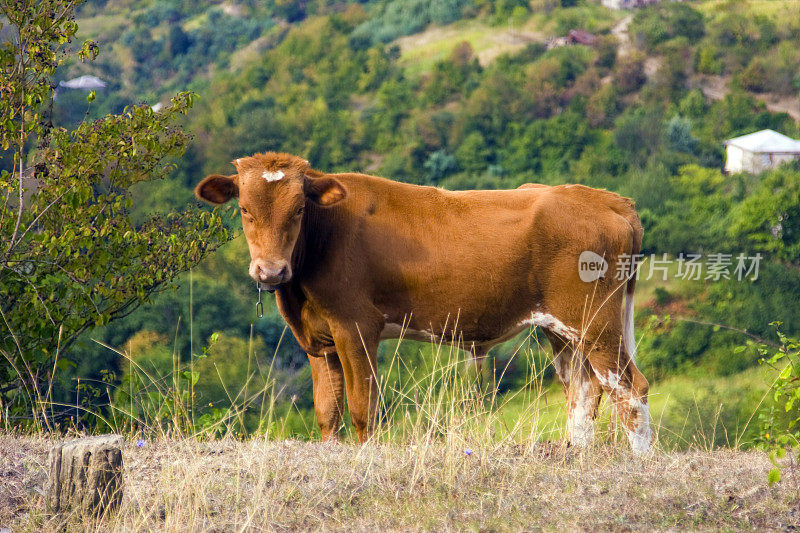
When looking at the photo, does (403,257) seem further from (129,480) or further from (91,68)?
(91,68)

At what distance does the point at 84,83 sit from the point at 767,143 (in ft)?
165

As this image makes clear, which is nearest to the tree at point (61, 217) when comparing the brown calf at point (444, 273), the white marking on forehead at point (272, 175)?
the brown calf at point (444, 273)

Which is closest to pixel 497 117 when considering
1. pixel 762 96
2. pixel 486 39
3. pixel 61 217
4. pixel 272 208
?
pixel 486 39

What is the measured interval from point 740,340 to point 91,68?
222ft

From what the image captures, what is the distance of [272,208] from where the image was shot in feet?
21.3

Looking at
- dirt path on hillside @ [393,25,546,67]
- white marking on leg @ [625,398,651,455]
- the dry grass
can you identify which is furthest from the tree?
dirt path on hillside @ [393,25,546,67]

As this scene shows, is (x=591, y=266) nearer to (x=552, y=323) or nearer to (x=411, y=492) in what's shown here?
(x=552, y=323)

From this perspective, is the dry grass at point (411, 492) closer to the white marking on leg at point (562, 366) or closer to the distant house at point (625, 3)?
the white marking on leg at point (562, 366)

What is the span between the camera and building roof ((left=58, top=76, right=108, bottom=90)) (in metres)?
71.0

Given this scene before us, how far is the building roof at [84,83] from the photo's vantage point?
71000mm

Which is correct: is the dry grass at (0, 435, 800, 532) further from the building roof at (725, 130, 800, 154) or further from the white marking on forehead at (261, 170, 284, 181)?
the building roof at (725, 130, 800, 154)

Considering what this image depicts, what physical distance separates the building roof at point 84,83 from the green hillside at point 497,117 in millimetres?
1255

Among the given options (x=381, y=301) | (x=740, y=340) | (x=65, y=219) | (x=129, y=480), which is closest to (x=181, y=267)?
(x=65, y=219)

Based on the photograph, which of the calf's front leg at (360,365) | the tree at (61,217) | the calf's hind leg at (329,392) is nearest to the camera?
the calf's front leg at (360,365)
